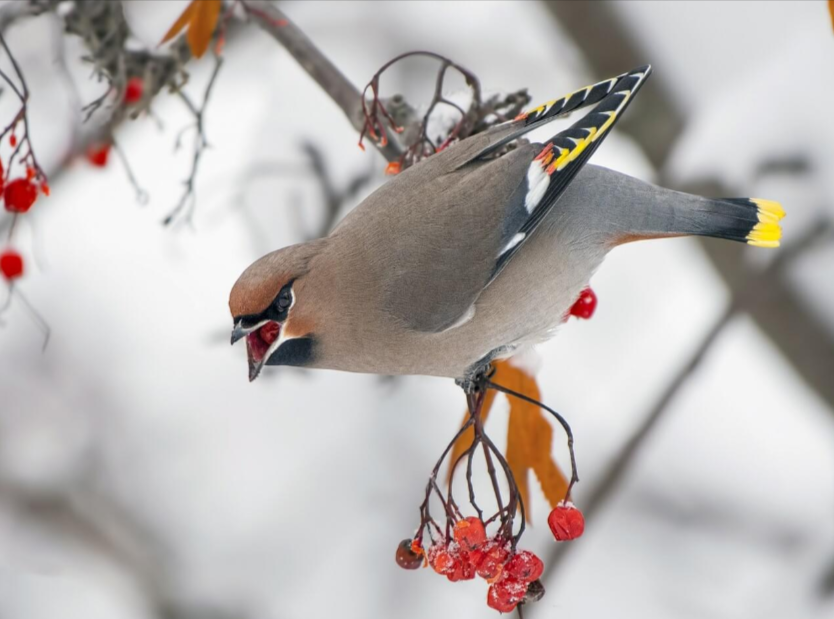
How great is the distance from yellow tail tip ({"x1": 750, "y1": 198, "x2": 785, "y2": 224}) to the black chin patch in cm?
131

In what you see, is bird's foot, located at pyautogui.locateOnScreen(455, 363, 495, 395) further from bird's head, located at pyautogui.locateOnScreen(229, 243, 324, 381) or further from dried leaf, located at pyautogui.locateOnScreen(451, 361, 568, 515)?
bird's head, located at pyautogui.locateOnScreen(229, 243, 324, 381)

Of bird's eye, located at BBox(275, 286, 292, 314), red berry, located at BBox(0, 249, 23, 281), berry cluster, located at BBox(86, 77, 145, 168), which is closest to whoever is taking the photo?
bird's eye, located at BBox(275, 286, 292, 314)

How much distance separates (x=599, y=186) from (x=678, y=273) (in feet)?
8.94

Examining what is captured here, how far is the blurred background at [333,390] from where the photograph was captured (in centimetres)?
451

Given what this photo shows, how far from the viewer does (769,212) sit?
2.76 metres

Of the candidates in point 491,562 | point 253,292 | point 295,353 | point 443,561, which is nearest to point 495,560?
point 491,562

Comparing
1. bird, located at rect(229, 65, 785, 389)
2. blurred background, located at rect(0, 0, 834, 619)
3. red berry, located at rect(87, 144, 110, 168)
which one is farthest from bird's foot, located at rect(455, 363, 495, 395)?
blurred background, located at rect(0, 0, 834, 619)

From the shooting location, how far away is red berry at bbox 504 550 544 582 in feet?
7.36

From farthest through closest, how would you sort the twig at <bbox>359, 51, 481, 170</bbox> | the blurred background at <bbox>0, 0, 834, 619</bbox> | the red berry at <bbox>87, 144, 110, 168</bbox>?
the blurred background at <bbox>0, 0, 834, 619</bbox>, the red berry at <bbox>87, 144, 110, 168</bbox>, the twig at <bbox>359, 51, 481, 170</bbox>

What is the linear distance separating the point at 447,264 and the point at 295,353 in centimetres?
45

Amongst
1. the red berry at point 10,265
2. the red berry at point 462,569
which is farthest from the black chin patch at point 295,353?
the red berry at point 10,265

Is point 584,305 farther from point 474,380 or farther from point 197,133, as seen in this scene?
point 197,133

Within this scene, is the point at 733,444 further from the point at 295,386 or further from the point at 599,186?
the point at 599,186

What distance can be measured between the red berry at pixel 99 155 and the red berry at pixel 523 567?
7.30 feet
